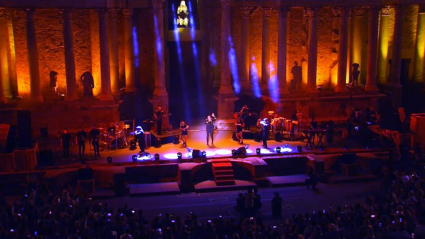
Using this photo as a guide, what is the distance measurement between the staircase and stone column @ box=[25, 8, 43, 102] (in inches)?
489

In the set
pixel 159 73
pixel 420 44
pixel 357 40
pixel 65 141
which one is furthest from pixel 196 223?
pixel 420 44

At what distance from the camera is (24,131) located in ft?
88.5

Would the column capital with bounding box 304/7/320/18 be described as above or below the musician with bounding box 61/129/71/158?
above

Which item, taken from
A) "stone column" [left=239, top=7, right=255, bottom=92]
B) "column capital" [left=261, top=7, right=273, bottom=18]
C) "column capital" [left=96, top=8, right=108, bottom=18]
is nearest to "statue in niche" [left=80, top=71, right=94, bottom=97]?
"column capital" [left=96, top=8, right=108, bottom=18]

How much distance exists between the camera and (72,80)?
32.9 m

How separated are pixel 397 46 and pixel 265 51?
9073 mm

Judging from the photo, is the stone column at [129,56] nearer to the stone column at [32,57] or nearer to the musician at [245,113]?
the stone column at [32,57]

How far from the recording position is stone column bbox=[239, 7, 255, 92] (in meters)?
36.9

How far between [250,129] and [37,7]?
47.2 feet

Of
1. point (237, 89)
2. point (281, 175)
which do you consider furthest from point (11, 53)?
point (281, 175)

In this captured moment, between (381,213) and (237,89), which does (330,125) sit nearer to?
(237,89)

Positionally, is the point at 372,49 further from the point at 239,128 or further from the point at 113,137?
the point at 113,137

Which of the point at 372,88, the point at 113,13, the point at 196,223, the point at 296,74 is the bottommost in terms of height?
the point at 196,223

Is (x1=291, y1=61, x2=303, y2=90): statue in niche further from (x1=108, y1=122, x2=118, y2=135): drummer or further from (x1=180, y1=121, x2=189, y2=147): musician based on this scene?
(x1=108, y1=122, x2=118, y2=135): drummer
